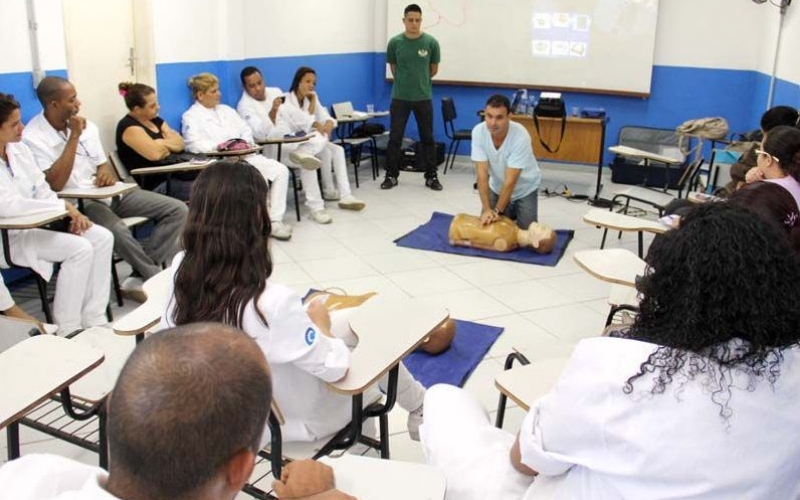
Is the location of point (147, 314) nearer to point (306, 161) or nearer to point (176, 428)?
point (176, 428)

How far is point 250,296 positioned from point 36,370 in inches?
24.0

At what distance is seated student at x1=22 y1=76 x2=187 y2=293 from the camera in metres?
3.95

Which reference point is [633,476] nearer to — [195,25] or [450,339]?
[450,339]

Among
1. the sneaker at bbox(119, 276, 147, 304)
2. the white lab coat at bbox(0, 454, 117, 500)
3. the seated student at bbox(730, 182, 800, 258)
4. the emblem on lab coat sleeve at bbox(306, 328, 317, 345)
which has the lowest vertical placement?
the sneaker at bbox(119, 276, 147, 304)

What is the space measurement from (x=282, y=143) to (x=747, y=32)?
4.92 m

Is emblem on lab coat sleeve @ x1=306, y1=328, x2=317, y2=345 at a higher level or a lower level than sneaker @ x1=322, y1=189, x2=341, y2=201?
higher

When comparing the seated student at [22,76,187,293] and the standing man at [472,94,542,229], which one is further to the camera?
the standing man at [472,94,542,229]

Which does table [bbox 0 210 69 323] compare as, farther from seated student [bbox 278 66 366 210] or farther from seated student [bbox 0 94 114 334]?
seated student [bbox 278 66 366 210]

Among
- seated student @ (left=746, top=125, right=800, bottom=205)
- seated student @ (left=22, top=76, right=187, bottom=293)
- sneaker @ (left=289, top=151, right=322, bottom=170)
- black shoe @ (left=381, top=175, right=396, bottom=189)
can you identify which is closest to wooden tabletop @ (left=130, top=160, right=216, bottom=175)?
seated student @ (left=22, top=76, right=187, bottom=293)

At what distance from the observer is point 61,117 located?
4.02 m

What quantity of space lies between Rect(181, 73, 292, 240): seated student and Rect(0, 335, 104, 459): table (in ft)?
11.0

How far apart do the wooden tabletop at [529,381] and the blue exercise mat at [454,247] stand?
9.54 feet

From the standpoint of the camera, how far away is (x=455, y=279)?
15.1 ft

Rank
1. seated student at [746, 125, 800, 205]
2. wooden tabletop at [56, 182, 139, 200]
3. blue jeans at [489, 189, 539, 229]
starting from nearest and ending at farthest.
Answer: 1. seated student at [746, 125, 800, 205]
2. wooden tabletop at [56, 182, 139, 200]
3. blue jeans at [489, 189, 539, 229]
